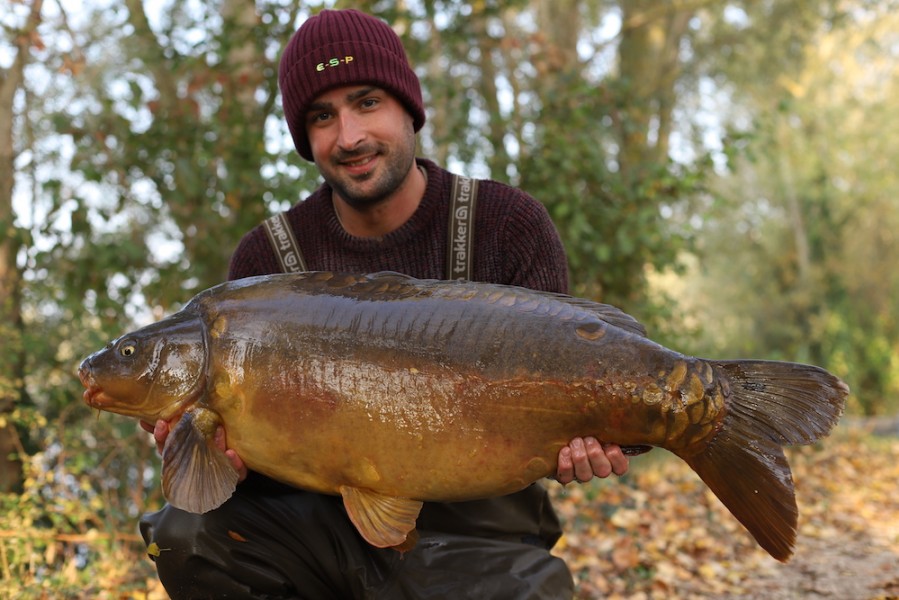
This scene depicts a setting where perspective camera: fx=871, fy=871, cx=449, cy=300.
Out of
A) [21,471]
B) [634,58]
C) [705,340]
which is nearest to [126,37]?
[21,471]

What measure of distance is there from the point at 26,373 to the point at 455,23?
3301mm

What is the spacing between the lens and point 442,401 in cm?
197

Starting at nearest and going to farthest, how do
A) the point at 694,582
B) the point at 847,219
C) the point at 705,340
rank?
the point at 694,582, the point at 705,340, the point at 847,219

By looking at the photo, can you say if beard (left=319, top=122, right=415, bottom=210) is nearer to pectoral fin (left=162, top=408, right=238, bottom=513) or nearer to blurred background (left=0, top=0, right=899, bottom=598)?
pectoral fin (left=162, top=408, right=238, bottom=513)

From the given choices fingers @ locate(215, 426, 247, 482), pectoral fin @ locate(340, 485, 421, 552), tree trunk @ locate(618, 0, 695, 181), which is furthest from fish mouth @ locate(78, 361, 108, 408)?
tree trunk @ locate(618, 0, 695, 181)

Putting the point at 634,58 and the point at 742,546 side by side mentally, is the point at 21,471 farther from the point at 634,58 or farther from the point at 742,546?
the point at 634,58

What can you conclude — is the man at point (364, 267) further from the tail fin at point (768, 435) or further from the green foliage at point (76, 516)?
the green foliage at point (76, 516)

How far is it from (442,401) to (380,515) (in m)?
0.31

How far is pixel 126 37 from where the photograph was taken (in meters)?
6.54

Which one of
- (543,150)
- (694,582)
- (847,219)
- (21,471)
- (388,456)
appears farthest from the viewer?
(847,219)

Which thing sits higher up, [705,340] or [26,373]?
[26,373]

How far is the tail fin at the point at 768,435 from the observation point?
193 centimetres

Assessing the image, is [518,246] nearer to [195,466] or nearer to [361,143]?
[361,143]

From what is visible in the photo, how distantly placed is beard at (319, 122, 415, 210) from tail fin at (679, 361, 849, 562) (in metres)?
1.13
